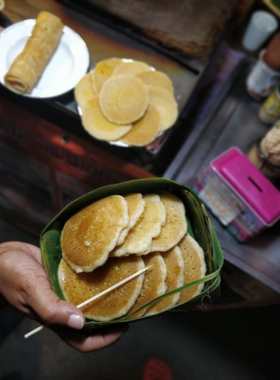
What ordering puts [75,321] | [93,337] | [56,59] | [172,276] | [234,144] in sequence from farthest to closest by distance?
1. [234,144]
2. [56,59]
3. [93,337]
4. [172,276]
5. [75,321]

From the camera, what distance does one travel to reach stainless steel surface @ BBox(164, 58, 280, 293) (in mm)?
1685

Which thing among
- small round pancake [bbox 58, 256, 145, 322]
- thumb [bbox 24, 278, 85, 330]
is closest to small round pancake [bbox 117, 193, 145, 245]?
small round pancake [bbox 58, 256, 145, 322]

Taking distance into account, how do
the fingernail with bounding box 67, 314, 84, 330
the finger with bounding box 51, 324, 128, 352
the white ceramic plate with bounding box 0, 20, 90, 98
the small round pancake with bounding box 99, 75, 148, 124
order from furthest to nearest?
the white ceramic plate with bounding box 0, 20, 90, 98 → the small round pancake with bounding box 99, 75, 148, 124 → the finger with bounding box 51, 324, 128, 352 → the fingernail with bounding box 67, 314, 84, 330

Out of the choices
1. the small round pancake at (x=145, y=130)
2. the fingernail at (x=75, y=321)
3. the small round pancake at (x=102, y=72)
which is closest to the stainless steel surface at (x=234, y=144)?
the small round pancake at (x=145, y=130)

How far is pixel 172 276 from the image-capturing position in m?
1.11

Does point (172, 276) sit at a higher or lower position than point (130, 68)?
lower

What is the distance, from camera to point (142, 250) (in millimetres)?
1006

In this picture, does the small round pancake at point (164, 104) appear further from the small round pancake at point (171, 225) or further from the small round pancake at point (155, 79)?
the small round pancake at point (171, 225)

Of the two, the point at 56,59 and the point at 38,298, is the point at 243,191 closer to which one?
the point at 38,298

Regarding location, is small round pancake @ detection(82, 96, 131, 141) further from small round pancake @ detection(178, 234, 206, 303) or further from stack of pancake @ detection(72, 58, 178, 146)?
small round pancake @ detection(178, 234, 206, 303)

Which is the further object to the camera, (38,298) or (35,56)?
(35,56)

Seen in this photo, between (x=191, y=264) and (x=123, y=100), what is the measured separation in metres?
0.84

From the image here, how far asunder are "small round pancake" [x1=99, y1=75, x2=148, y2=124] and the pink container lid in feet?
1.43

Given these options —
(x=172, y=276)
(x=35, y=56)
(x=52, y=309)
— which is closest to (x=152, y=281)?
(x=172, y=276)
